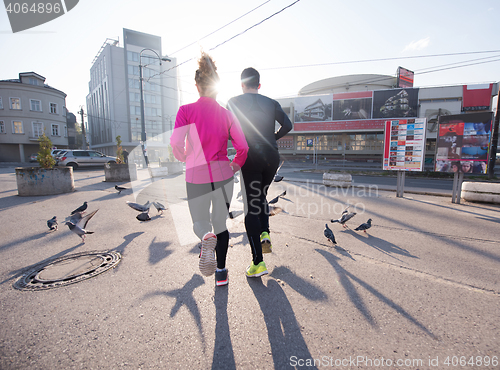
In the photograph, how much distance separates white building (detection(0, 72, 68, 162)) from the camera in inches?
1226

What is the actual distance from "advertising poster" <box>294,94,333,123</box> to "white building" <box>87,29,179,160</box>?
81.5ft

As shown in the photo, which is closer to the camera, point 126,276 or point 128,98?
point 126,276

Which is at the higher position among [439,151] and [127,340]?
[439,151]

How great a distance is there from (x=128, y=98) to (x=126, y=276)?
→ 51393mm

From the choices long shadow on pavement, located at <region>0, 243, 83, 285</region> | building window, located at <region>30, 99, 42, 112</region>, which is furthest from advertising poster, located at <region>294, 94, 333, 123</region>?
long shadow on pavement, located at <region>0, 243, 83, 285</region>

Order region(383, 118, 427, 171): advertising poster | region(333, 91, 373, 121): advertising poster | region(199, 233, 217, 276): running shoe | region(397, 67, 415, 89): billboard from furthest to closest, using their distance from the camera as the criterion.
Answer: region(397, 67, 415, 89): billboard, region(333, 91, 373, 121): advertising poster, region(383, 118, 427, 171): advertising poster, region(199, 233, 217, 276): running shoe

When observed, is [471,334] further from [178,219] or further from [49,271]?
[178,219]

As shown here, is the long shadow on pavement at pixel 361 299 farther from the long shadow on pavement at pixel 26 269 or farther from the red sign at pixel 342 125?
the red sign at pixel 342 125

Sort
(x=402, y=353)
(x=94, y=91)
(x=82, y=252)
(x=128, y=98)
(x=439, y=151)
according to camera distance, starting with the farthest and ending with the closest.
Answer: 1. (x=94, y=91)
2. (x=128, y=98)
3. (x=439, y=151)
4. (x=82, y=252)
5. (x=402, y=353)

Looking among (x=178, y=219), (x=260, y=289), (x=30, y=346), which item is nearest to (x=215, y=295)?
(x=260, y=289)

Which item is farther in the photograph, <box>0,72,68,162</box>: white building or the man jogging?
<box>0,72,68,162</box>: white building

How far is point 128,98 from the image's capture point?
45.4 metres

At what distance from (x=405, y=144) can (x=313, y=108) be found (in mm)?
32446

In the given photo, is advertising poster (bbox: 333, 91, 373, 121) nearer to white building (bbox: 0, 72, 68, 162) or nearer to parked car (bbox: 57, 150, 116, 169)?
parked car (bbox: 57, 150, 116, 169)
